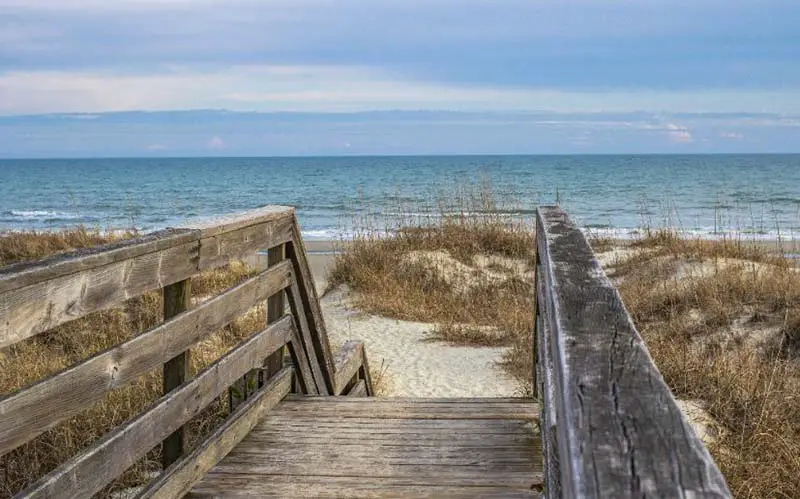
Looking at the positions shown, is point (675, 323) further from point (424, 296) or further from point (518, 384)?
point (424, 296)

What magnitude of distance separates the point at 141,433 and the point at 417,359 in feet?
19.4

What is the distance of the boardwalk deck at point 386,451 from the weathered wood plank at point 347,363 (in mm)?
866

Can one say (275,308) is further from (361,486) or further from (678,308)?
(678,308)

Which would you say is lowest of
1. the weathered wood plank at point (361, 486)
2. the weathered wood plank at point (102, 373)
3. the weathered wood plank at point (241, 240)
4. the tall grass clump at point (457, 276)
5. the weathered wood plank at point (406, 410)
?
the tall grass clump at point (457, 276)

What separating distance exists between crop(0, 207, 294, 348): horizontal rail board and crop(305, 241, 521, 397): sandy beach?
400 cm

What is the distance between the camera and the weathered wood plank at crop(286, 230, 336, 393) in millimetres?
4488

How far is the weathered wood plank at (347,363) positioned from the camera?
5406 mm

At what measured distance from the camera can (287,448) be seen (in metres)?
3.67

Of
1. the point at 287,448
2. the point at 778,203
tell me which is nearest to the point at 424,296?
the point at 287,448

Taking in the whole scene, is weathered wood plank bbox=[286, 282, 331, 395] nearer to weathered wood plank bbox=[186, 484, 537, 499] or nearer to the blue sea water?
weathered wood plank bbox=[186, 484, 537, 499]

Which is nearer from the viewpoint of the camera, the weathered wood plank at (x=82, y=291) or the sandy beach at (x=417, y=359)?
the weathered wood plank at (x=82, y=291)

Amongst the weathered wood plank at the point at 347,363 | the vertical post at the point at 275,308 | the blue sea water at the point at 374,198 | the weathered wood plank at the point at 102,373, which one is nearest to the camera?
the weathered wood plank at the point at 102,373

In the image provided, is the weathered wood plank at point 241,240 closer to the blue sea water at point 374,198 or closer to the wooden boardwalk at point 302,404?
the wooden boardwalk at point 302,404

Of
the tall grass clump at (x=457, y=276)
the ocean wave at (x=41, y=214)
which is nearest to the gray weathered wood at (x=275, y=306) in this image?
the tall grass clump at (x=457, y=276)
